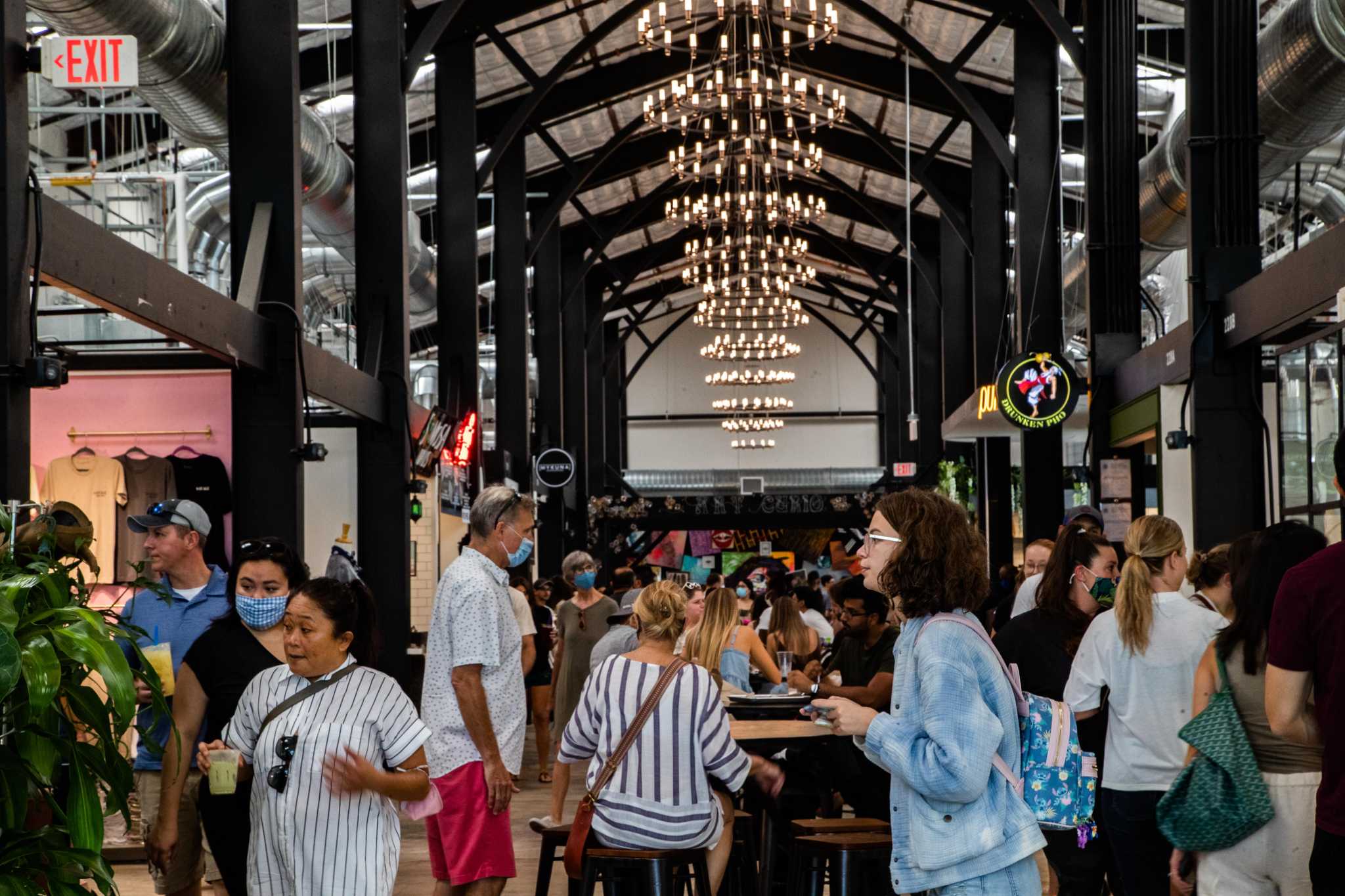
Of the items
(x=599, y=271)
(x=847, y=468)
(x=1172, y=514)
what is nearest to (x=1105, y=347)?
(x=1172, y=514)

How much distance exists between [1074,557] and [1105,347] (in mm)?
7564

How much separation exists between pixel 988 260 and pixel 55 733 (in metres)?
16.3

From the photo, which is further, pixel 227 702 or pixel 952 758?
pixel 227 702

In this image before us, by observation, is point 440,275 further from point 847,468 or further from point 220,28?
point 847,468

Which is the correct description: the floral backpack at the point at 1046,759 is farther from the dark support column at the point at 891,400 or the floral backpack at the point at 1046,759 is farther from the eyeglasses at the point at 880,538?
the dark support column at the point at 891,400

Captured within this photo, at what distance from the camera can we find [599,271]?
2847 cm

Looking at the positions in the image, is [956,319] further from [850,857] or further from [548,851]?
[850,857]

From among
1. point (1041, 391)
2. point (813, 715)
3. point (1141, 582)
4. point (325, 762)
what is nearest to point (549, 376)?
point (1041, 391)

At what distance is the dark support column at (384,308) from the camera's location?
11.8 metres

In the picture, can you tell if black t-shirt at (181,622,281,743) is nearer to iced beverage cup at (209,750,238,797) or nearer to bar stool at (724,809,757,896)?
iced beverage cup at (209,750,238,797)

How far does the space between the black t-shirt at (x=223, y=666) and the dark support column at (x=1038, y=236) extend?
1045 cm

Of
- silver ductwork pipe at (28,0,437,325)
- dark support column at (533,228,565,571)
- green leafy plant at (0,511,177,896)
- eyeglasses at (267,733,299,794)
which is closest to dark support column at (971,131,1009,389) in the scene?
dark support column at (533,228,565,571)

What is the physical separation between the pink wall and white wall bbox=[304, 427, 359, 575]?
3.12 m

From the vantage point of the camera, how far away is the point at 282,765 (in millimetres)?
3447
